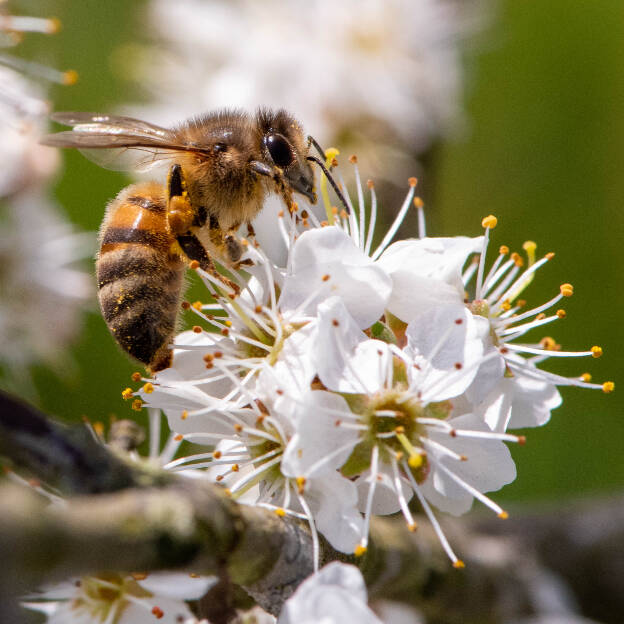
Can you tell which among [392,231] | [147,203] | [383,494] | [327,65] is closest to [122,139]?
[147,203]

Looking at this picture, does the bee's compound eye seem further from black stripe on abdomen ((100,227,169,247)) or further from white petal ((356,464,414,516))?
white petal ((356,464,414,516))

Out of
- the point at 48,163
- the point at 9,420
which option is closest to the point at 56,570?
the point at 9,420

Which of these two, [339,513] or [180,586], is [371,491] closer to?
[339,513]

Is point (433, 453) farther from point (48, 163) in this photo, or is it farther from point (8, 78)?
point (48, 163)

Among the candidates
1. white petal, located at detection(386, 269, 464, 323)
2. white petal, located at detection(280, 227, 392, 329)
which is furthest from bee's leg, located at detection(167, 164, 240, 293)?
white petal, located at detection(386, 269, 464, 323)

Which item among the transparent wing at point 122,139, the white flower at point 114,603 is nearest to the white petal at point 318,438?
the white flower at point 114,603
